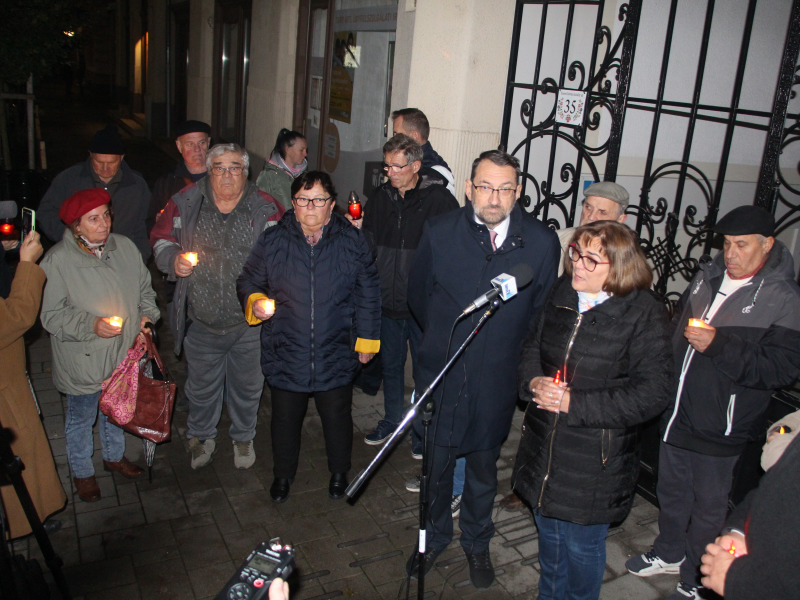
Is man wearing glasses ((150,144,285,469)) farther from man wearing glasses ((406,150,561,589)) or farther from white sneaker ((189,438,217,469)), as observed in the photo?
man wearing glasses ((406,150,561,589))

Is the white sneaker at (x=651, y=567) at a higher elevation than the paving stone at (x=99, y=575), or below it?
higher

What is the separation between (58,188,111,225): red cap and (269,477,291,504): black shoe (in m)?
2.12

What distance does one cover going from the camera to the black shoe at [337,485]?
4.52m

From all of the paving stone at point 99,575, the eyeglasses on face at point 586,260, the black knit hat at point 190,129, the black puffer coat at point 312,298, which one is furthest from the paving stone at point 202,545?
the black knit hat at point 190,129

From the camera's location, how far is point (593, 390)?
3.00m

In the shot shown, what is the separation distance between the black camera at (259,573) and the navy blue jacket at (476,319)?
1.83 m

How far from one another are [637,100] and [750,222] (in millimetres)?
1811

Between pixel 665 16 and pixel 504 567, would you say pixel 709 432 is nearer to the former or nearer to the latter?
pixel 504 567

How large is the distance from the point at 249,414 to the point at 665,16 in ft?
18.6

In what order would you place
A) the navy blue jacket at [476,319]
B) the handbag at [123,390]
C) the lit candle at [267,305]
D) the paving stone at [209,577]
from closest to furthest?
the navy blue jacket at [476,319]
the paving stone at [209,577]
the lit candle at [267,305]
the handbag at [123,390]

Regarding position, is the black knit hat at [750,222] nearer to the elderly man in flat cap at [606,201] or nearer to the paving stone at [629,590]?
the elderly man in flat cap at [606,201]

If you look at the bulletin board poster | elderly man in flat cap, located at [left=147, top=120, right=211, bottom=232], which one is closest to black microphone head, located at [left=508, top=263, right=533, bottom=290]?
elderly man in flat cap, located at [left=147, top=120, right=211, bottom=232]

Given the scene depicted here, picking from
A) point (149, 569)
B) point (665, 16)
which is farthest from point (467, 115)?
point (149, 569)

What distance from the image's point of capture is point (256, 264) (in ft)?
13.7
